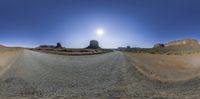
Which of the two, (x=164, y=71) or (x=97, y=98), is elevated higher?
(x=164, y=71)

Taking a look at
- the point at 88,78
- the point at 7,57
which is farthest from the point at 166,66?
the point at 7,57

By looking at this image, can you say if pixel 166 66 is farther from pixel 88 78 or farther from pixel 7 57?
pixel 7 57

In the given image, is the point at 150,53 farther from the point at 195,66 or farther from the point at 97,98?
the point at 97,98

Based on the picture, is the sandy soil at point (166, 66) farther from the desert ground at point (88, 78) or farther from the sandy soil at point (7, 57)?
the sandy soil at point (7, 57)

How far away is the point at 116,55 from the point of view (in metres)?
6.41

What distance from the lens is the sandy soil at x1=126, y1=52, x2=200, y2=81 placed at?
6.63 meters

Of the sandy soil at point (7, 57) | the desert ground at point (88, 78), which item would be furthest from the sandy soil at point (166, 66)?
the sandy soil at point (7, 57)

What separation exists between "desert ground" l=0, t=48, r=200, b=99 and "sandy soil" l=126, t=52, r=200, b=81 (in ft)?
0.08

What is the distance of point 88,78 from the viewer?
6273 mm

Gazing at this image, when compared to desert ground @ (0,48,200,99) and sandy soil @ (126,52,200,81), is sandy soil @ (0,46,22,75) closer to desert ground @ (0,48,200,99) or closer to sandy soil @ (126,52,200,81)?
desert ground @ (0,48,200,99)

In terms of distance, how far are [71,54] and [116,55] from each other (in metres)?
1.05

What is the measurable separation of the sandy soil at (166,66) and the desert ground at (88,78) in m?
0.02

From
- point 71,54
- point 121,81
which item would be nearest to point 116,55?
point 121,81

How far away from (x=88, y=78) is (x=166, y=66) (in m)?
2.11
